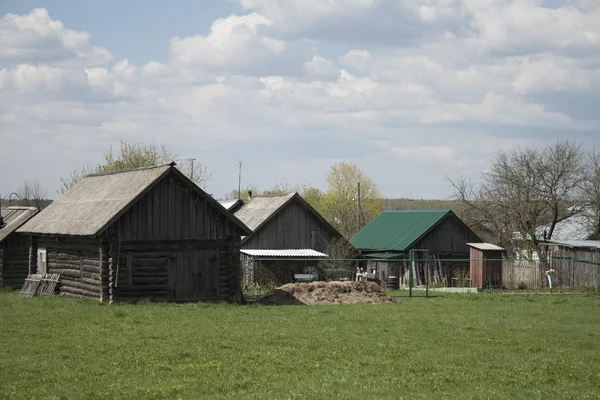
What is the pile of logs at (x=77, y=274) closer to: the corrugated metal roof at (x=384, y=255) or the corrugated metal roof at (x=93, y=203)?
the corrugated metal roof at (x=93, y=203)

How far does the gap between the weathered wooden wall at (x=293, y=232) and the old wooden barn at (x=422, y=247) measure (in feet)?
10.0

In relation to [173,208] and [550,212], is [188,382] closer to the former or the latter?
[173,208]

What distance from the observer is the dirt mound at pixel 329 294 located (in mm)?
38156

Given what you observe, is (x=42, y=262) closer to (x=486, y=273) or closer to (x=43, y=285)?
(x=43, y=285)

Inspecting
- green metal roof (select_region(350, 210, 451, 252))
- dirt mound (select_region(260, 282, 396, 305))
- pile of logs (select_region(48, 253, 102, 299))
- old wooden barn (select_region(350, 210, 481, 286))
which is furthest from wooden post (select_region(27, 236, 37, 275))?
Answer: green metal roof (select_region(350, 210, 451, 252))

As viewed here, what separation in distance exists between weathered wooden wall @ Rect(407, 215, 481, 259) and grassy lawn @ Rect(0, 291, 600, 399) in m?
23.6

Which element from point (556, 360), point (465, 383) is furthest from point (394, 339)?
point (465, 383)

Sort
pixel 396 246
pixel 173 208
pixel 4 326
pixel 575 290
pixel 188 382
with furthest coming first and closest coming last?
pixel 396 246
pixel 575 290
pixel 173 208
pixel 4 326
pixel 188 382

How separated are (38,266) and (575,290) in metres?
28.3

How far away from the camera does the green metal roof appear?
186 ft

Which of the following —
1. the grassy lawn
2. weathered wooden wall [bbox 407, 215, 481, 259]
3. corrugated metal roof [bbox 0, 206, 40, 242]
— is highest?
corrugated metal roof [bbox 0, 206, 40, 242]

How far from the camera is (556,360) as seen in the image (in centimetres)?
2025

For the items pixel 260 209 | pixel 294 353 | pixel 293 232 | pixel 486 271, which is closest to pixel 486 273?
pixel 486 271

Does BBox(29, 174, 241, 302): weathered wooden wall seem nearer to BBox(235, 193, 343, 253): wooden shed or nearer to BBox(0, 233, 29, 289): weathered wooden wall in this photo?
BBox(0, 233, 29, 289): weathered wooden wall
